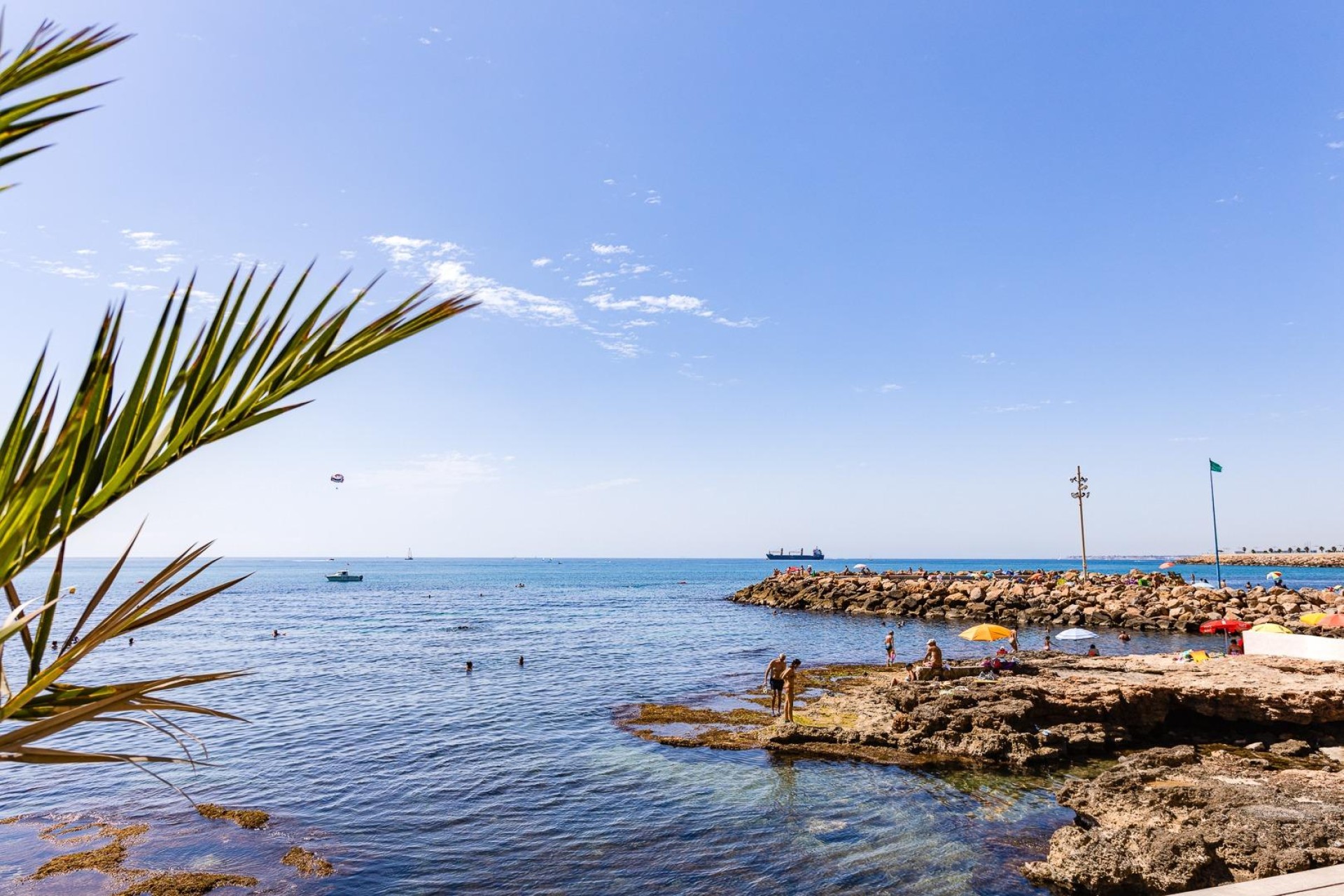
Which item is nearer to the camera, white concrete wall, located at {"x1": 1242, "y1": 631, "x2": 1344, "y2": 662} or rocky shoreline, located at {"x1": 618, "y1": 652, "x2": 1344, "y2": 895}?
rocky shoreline, located at {"x1": 618, "y1": 652, "x2": 1344, "y2": 895}

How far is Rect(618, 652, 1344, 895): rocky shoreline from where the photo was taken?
1028 centimetres

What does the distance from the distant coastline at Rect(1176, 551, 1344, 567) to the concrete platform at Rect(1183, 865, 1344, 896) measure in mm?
182583

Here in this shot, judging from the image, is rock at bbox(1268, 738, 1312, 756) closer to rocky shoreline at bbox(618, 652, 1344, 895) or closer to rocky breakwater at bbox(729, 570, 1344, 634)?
rocky shoreline at bbox(618, 652, 1344, 895)

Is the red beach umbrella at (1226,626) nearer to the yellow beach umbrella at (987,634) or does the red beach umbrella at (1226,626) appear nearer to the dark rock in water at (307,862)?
the yellow beach umbrella at (987,634)

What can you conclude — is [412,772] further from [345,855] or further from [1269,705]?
[1269,705]

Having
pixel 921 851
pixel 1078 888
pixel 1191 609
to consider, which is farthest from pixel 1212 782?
pixel 1191 609

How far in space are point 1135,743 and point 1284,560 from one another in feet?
666

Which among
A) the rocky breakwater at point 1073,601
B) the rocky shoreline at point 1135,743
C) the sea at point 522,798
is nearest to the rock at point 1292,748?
the rocky shoreline at point 1135,743

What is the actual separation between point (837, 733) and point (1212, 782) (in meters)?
7.95

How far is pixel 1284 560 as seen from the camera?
559ft

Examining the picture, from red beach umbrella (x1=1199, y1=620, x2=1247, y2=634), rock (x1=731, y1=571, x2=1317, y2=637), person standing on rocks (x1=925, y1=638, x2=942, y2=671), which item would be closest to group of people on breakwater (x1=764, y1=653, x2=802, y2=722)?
person standing on rocks (x1=925, y1=638, x2=942, y2=671)

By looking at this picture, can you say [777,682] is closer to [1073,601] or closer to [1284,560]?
[1073,601]

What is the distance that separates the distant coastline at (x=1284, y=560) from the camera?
496ft

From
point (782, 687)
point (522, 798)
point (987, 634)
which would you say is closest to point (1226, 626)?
point (987, 634)
